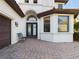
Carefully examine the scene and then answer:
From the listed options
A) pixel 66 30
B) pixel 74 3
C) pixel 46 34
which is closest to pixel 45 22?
pixel 46 34

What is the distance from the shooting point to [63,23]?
17625 mm

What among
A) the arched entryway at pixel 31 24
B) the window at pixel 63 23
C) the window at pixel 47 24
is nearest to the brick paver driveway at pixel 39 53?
the window at pixel 63 23

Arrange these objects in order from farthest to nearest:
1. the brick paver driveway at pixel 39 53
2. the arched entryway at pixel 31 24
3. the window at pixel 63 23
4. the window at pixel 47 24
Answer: the arched entryway at pixel 31 24
the window at pixel 47 24
the window at pixel 63 23
the brick paver driveway at pixel 39 53

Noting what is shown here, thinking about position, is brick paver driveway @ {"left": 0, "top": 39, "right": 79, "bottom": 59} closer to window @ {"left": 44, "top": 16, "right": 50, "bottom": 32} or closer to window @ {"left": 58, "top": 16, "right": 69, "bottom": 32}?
window @ {"left": 58, "top": 16, "right": 69, "bottom": 32}

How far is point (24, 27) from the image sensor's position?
24000 millimetres

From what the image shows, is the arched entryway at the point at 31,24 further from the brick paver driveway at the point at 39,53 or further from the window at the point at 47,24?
the brick paver driveway at the point at 39,53

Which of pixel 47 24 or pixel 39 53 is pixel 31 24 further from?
pixel 39 53

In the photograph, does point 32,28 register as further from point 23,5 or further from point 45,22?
point 45,22

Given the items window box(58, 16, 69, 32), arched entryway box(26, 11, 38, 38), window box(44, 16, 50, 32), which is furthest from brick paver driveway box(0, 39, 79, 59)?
arched entryway box(26, 11, 38, 38)

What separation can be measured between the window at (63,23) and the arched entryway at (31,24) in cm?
778

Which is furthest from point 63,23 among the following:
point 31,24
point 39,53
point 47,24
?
point 39,53

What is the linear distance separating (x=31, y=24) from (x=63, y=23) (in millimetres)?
8627

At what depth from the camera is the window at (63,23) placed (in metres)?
17.5

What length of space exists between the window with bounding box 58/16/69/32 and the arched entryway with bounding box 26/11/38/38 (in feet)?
25.5
